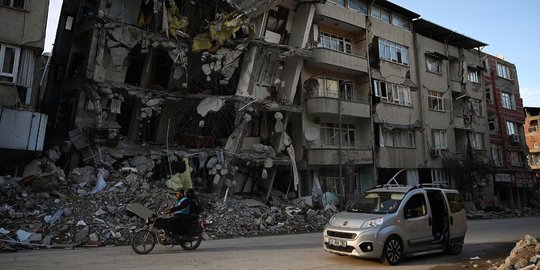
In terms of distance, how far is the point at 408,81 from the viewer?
109ft

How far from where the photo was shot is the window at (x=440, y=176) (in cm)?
3430

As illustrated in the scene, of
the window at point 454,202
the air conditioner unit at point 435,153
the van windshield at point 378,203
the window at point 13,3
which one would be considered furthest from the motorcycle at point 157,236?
the air conditioner unit at point 435,153

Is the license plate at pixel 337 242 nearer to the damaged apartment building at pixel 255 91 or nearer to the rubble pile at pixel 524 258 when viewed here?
the rubble pile at pixel 524 258

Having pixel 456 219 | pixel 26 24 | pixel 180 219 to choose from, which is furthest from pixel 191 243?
pixel 26 24

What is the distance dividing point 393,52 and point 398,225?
25953mm

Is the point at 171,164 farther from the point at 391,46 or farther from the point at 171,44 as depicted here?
the point at 391,46

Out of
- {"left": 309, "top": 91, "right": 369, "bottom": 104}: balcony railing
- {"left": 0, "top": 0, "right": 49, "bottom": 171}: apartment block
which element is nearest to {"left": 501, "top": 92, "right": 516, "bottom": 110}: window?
{"left": 309, "top": 91, "right": 369, "bottom": 104}: balcony railing

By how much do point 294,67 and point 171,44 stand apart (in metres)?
8.10

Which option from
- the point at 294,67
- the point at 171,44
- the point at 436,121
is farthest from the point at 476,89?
the point at 171,44

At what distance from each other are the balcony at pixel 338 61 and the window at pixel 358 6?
132 inches

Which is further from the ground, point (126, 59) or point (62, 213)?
point (126, 59)

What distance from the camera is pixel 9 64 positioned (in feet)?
55.7

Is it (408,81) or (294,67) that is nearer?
(294,67)

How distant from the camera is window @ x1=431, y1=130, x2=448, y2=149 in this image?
3472cm
